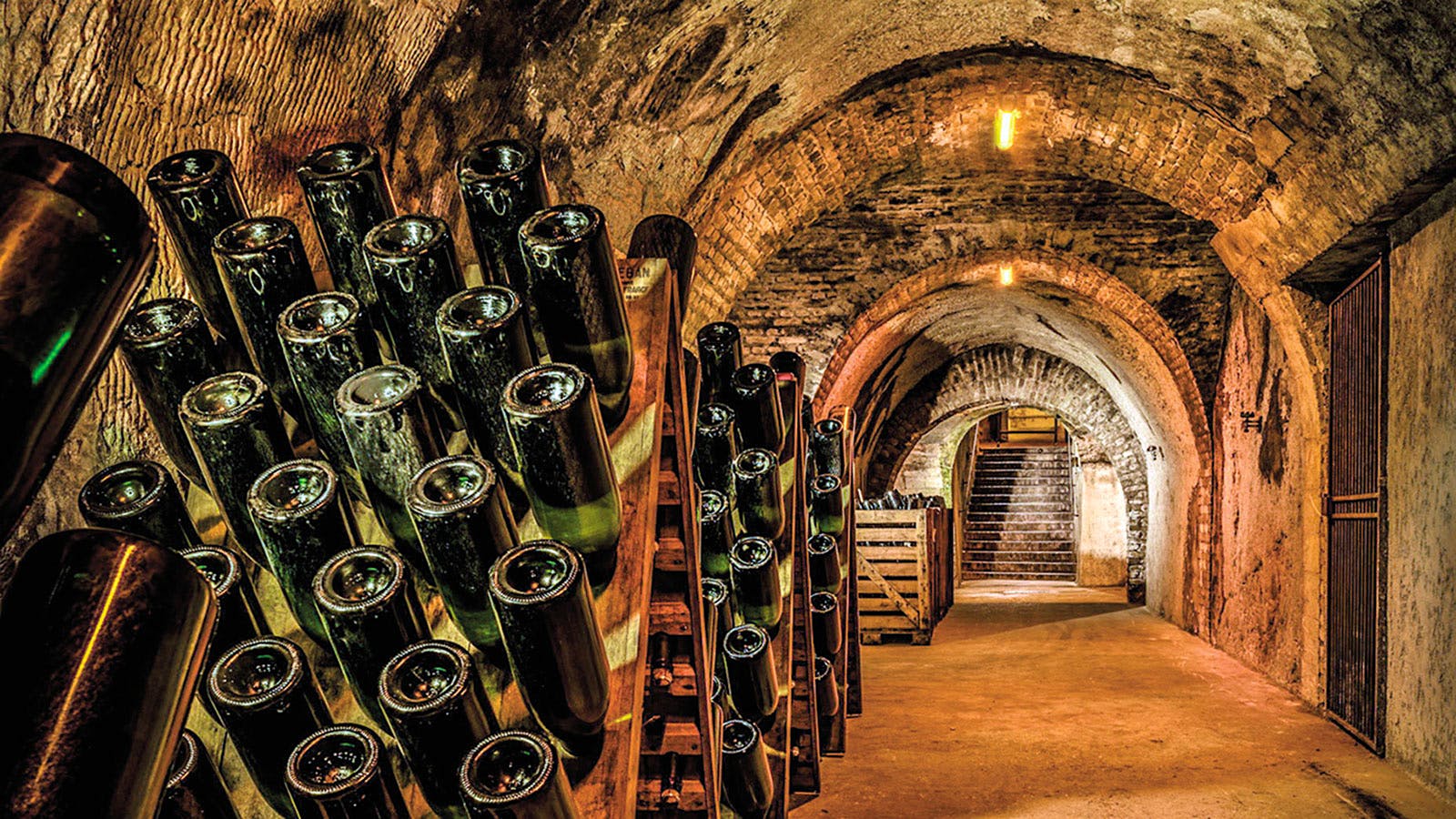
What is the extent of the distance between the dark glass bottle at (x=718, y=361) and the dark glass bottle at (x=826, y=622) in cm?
159

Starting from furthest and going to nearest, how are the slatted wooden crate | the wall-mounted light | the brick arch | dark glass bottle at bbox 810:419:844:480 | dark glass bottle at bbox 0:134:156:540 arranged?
the brick arch → the slatted wooden crate → the wall-mounted light → dark glass bottle at bbox 810:419:844:480 → dark glass bottle at bbox 0:134:156:540

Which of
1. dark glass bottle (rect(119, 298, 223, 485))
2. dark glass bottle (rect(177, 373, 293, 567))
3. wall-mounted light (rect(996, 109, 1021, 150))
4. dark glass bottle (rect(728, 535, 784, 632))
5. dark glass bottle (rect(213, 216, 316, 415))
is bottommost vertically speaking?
dark glass bottle (rect(728, 535, 784, 632))

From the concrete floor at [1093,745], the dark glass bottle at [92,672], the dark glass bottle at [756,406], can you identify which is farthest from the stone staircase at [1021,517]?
the dark glass bottle at [92,672]

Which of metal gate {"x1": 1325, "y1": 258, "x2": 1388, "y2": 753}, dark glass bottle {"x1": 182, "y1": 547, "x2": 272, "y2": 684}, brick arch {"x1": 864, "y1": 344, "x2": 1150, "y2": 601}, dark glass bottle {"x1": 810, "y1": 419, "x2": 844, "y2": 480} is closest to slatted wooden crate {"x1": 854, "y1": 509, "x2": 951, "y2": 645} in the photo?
metal gate {"x1": 1325, "y1": 258, "x2": 1388, "y2": 753}

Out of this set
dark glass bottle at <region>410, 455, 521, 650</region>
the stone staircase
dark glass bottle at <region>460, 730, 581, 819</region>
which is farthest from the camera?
the stone staircase

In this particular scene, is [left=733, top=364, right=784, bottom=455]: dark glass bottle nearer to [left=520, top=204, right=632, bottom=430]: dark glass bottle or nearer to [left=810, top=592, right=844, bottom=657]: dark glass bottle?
[left=520, top=204, right=632, bottom=430]: dark glass bottle

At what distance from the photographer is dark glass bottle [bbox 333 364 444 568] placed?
1205mm

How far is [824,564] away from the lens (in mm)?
4246

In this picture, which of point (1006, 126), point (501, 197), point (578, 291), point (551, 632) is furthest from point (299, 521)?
point (1006, 126)

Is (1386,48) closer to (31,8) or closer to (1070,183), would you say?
(31,8)

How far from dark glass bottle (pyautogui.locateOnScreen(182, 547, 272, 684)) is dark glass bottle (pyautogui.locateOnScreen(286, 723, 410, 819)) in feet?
0.54

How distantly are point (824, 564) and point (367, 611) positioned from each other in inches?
129

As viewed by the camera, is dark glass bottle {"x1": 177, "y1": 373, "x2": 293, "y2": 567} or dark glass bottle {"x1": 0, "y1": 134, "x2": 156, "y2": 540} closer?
dark glass bottle {"x1": 0, "y1": 134, "x2": 156, "y2": 540}

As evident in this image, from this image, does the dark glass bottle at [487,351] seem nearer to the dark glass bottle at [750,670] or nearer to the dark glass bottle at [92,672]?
the dark glass bottle at [92,672]
